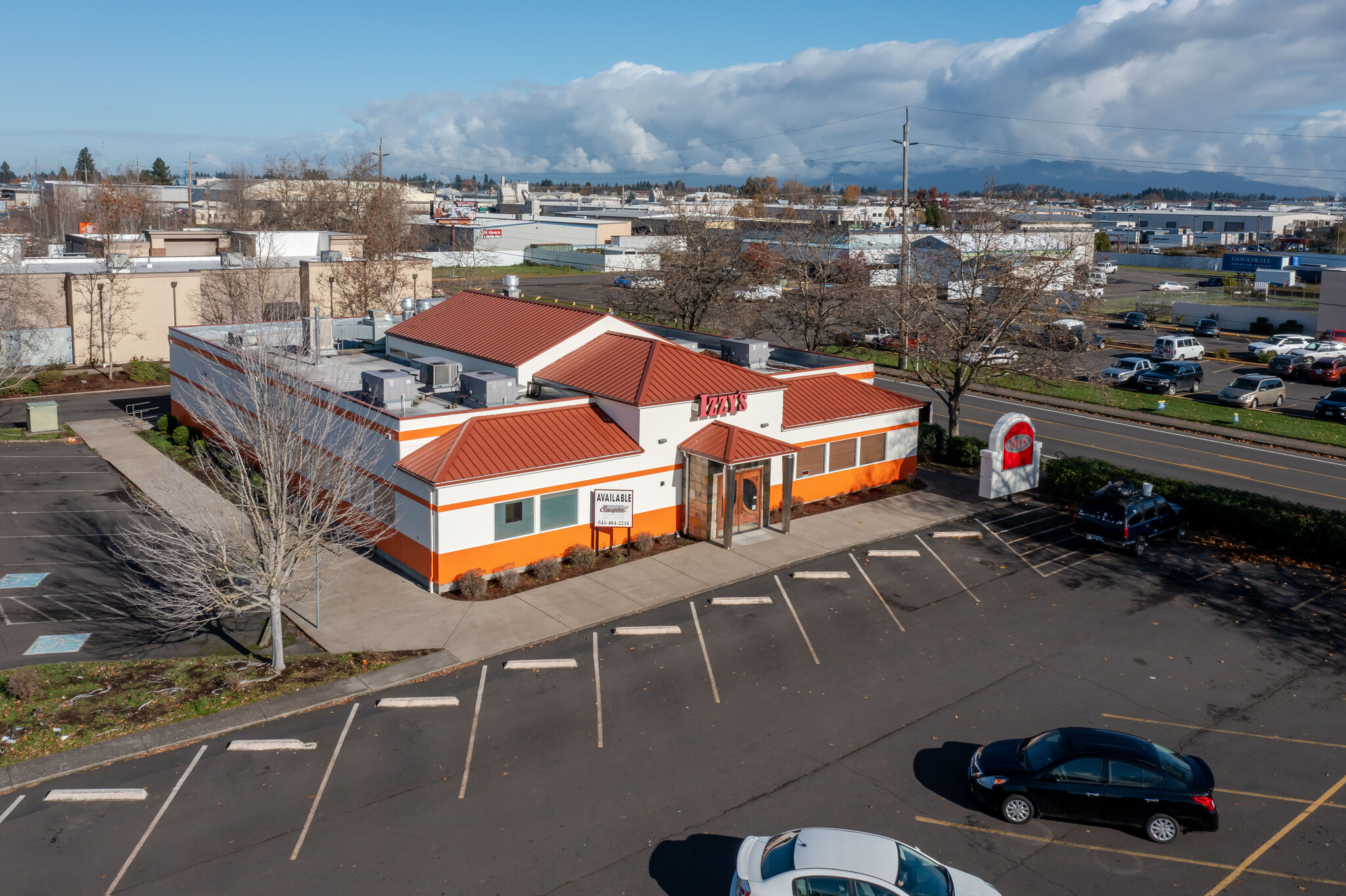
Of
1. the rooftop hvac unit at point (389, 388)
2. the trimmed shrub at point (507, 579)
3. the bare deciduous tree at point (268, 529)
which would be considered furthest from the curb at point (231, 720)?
the rooftop hvac unit at point (389, 388)

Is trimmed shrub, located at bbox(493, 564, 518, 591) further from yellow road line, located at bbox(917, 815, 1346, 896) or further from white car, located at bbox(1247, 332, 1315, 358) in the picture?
white car, located at bbox(1247, 332, 1315, 358)

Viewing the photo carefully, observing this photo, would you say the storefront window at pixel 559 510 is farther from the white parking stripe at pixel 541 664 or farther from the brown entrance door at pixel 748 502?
the white parking stripe at pixel 541 664

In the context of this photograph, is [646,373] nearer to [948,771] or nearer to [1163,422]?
[948,771]

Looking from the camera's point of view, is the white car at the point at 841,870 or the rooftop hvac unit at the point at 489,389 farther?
the rooftop hvac unit at the point at 489,389

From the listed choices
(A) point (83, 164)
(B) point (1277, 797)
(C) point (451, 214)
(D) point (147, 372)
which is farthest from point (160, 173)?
(B) point (1277, 797)

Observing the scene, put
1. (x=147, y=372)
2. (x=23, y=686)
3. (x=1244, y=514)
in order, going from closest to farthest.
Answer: (x=23, y=686)
(x=1244, y=514)
(x=147, y=372)

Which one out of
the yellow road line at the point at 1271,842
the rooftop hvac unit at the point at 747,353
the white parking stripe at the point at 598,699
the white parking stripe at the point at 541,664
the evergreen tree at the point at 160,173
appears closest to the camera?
the yellow road line at the point at 1271,842

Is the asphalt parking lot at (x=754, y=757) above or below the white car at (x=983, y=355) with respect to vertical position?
below
